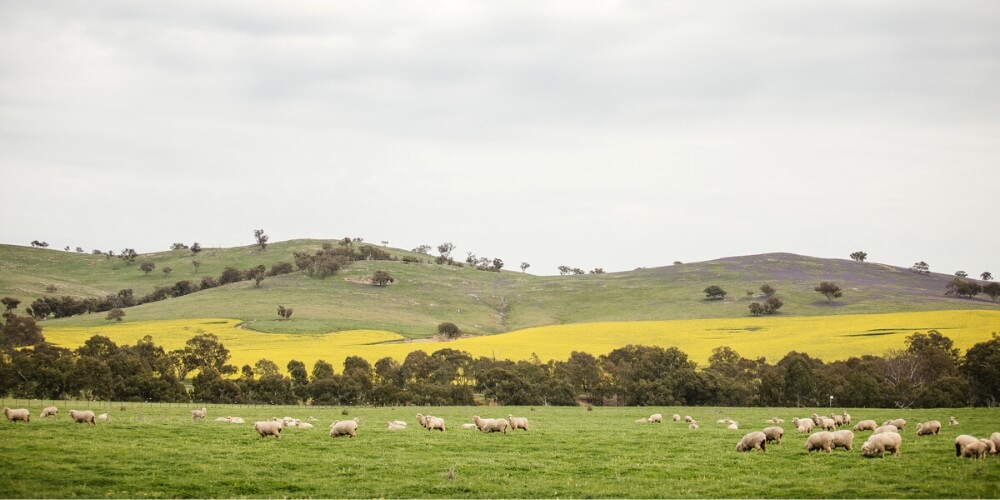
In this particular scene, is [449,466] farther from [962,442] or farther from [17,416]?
[17,416]

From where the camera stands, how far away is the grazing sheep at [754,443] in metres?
25.6

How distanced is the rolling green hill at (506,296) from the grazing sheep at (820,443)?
97461 millimetres

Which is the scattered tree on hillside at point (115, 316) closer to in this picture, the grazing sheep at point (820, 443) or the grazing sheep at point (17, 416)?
the grazing sheep at point (17, 416)

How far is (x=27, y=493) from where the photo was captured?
18297 mm

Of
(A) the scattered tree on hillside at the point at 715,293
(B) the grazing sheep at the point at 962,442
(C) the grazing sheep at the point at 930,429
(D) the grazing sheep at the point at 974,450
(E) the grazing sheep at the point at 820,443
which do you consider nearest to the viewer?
(D) the grazing sheep at the point at 974,450

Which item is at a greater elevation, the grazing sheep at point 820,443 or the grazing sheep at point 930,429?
the grazing sheep at point 820,443

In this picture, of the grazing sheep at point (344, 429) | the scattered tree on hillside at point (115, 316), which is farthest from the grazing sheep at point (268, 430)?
the scattered tree on hillside at point (115, 316)

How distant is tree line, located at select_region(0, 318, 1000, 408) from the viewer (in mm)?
57281

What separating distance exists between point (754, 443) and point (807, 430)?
7.55 metres

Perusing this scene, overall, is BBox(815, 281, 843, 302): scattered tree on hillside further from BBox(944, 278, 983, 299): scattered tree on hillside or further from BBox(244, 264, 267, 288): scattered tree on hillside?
BBox(244, 264, 267, 288): scattered tree on hillside

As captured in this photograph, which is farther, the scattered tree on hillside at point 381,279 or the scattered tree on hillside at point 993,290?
the scattered tree on hillside at point 381,279

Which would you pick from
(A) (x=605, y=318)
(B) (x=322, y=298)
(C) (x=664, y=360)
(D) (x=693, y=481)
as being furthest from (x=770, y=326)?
(D) (x=693, y=481)

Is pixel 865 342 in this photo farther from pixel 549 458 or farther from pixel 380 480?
pixel 380 480

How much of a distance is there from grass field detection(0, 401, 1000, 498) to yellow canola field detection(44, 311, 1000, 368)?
5335 centimetres
